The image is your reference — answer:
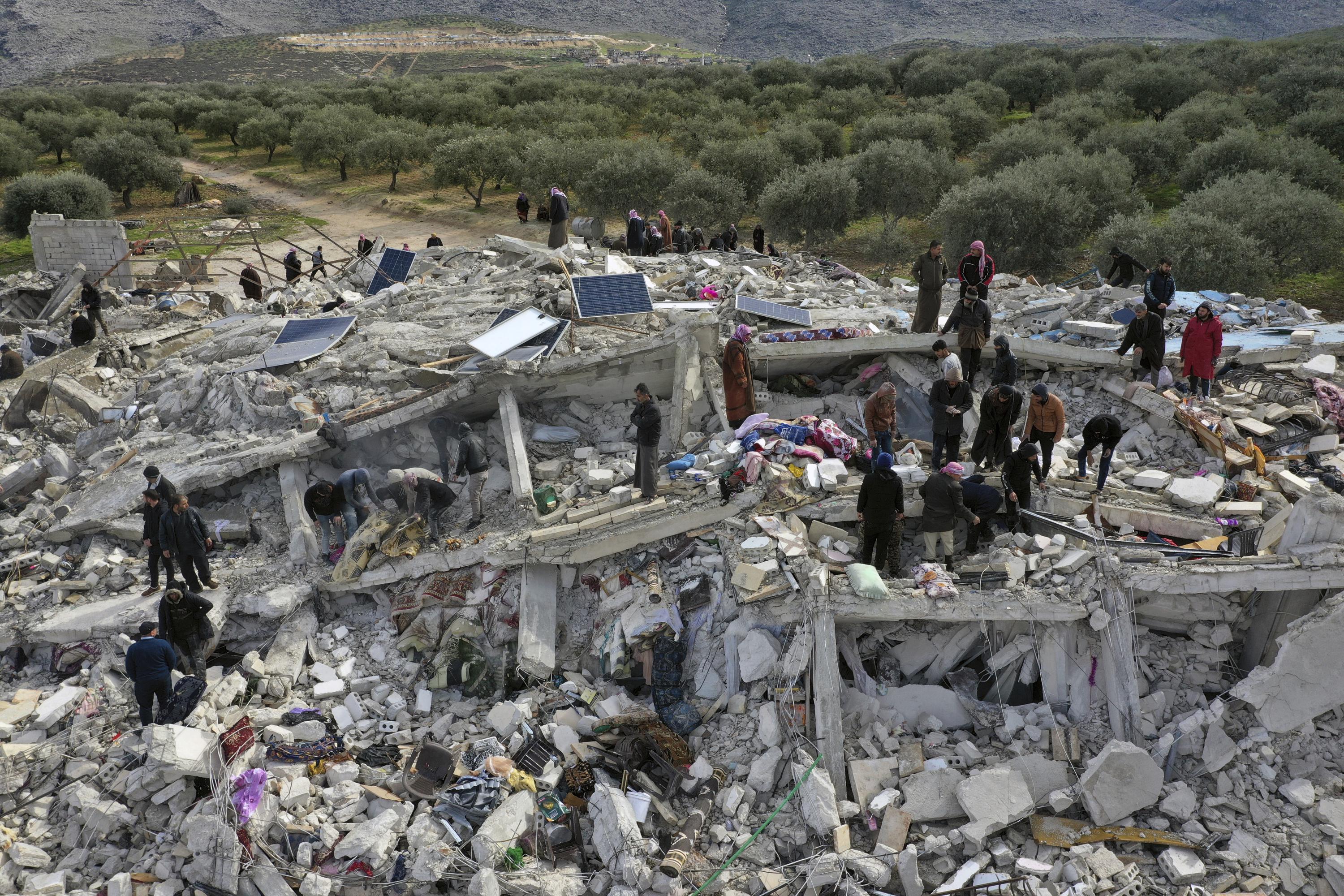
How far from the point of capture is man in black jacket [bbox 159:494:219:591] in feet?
28.0

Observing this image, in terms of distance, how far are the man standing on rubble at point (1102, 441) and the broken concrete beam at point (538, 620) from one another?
16.5 ft

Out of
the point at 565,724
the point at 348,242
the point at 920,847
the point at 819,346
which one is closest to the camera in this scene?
the point at 920,847

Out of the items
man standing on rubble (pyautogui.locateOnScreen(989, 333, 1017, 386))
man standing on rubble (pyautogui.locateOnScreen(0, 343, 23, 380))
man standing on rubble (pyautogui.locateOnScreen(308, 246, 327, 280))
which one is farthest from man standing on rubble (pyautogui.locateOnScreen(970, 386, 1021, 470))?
man standing on rubble (pyautogui.locateOnScreen(0, 343, 23, 380))

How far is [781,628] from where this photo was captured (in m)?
7.71

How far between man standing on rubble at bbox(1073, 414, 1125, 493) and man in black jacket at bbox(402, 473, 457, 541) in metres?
5.97

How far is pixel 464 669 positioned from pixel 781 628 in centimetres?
286

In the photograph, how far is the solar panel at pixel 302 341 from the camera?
12156mm

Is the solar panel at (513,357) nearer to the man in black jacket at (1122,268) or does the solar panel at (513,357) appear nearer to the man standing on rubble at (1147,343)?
the man standing on rubble at (1147,343)

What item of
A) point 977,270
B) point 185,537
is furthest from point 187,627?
point 977,270

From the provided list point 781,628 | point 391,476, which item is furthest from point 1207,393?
point 391,476

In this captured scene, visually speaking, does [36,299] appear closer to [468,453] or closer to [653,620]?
[468,453]

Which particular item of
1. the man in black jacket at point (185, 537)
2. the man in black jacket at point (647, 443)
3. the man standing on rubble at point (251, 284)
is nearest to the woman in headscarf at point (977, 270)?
the man in black jacket at point (647, 443)

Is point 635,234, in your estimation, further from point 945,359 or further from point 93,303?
point 93,303

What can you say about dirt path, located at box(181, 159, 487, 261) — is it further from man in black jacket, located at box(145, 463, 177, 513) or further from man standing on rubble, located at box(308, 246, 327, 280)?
man in black jacket, located at box(145, 463, 177, 513)
